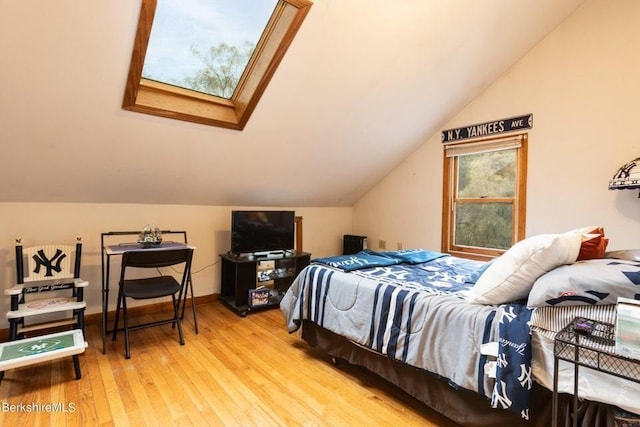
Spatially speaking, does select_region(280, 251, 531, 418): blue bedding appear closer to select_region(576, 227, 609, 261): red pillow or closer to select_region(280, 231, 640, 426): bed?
select_region(280, 231, 640, 426): bed

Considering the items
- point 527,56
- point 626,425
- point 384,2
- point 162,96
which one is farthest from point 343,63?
point 626,425

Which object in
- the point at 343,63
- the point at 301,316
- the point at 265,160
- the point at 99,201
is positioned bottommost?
the point at 301,316

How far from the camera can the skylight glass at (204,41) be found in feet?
7.04

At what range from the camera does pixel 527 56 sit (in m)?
3.20

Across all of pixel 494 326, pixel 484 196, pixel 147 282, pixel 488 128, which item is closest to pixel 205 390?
pixel 147 282

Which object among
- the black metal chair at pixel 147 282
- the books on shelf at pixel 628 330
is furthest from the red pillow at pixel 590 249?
the black metal chair at pixel 147 282

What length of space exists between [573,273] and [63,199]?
141 inches

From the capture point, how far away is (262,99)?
8.68 ft

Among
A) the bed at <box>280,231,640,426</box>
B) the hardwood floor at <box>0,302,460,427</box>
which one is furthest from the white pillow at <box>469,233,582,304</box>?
the hardwood floor at <box>0,302,460,427</box>

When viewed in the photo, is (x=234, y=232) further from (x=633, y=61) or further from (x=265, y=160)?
(x=633, y=61)

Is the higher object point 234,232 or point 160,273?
point 234,232

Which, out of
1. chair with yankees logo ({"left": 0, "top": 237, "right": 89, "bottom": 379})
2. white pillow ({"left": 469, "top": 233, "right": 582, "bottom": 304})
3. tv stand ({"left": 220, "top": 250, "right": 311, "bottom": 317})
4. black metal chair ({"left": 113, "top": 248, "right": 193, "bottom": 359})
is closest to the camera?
white pillow ({"left": 469, "top": 233, "right": 582, "bottom": 304})

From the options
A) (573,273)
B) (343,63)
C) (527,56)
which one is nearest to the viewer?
(573,273)

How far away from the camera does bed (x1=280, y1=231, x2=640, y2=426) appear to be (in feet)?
4.16
